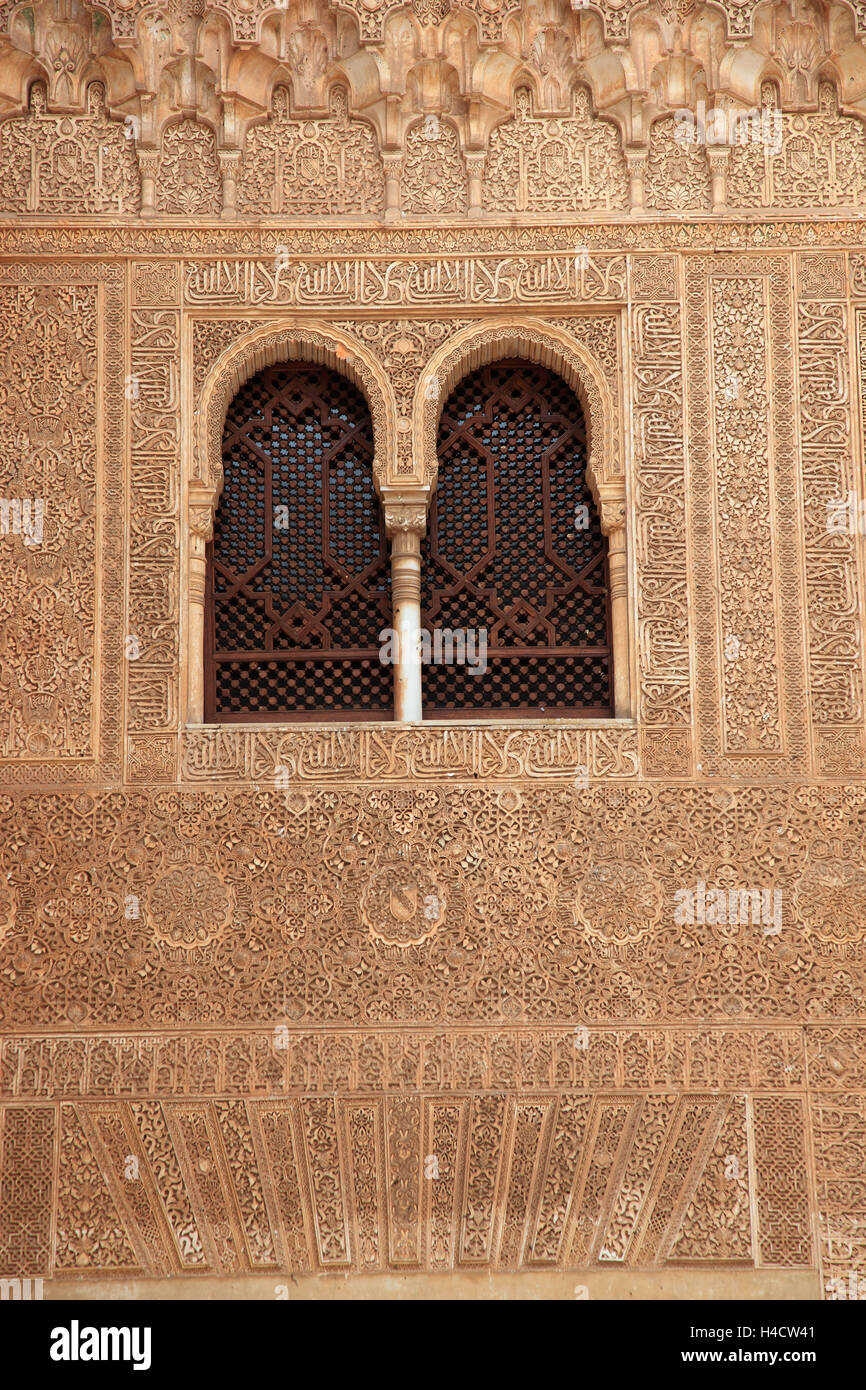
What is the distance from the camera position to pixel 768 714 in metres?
5.80

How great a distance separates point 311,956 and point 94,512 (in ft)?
5.75

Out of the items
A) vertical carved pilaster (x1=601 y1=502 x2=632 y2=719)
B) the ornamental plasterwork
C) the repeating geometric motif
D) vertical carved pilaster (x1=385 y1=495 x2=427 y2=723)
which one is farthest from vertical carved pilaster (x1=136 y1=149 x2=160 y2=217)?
the repeating geometric motif

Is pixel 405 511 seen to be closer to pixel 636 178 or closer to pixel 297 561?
pixel 297 561

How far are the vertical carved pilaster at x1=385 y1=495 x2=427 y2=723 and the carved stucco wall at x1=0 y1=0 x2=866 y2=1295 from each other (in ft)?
0.63

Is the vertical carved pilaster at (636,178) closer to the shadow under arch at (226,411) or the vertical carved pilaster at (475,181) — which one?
the vertical carved pilaster at (475,181)

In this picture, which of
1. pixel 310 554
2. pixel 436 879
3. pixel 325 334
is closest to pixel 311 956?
pixel 436 879

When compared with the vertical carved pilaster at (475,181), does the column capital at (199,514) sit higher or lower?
lower

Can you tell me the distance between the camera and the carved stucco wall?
5.44m

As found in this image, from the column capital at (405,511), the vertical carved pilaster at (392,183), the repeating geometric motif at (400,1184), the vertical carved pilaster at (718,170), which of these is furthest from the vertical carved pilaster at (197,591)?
the vertical carved pilaster at (718,170)

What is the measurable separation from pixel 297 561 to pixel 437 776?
98 cm

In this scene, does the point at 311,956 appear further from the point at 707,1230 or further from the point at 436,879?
the point at 707,1230

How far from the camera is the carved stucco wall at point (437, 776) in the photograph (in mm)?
5441

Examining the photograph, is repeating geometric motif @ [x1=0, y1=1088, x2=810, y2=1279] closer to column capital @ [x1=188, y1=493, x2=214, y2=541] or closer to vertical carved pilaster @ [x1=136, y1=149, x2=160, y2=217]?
column capital @ [x1=188, y1=493, x2=214, y2=541]

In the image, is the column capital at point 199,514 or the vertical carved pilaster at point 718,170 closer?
the column capital at point 199,514
